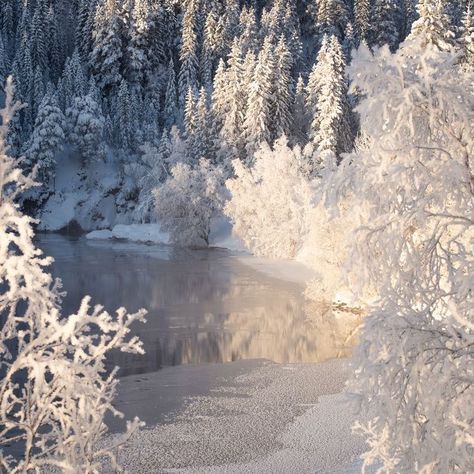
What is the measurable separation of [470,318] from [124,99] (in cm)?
7664

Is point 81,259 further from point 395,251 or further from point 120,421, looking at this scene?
point 395,251

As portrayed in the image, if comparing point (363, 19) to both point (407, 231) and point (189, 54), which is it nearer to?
point (189, 54)

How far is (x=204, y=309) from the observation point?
94.6 feet

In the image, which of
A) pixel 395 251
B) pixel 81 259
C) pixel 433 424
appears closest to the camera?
pixel 433 424

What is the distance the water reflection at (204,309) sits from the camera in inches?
865

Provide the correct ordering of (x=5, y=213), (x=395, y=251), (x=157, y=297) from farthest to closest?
(x=157, y=297), (x=395, y=251), (x=5, y=213)

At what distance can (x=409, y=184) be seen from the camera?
5.80 meters

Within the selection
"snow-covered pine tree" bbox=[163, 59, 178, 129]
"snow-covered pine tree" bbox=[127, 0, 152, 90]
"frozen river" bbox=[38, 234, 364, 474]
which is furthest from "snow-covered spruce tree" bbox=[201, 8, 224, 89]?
"frozen river" bbox=[38, 234, 364, 474]

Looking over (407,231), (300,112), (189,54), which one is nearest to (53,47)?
(189,54)

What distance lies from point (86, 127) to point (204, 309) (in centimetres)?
5158

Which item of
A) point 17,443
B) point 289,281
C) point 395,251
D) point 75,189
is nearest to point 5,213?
point 395,251

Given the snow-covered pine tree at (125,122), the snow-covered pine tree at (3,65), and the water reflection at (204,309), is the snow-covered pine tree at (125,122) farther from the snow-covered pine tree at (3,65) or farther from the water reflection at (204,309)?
the water reflection at (204,309)

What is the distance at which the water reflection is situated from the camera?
22.0 m

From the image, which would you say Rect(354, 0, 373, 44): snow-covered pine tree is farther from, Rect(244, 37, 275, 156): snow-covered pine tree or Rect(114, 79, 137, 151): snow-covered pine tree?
Rect(114, 79, 137, 151): snow-covered pine tree
